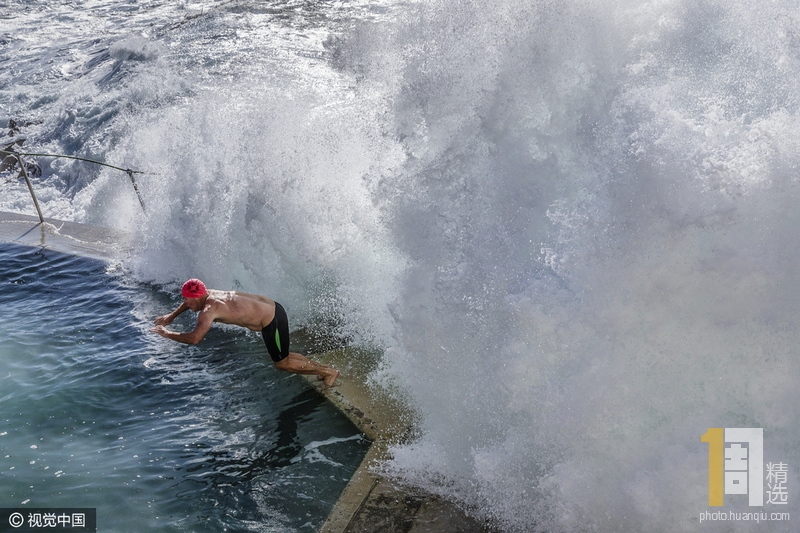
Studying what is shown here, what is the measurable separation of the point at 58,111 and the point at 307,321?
44.8 feet

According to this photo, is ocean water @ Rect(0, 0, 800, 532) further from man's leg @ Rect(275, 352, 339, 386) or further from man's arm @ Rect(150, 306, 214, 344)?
man's arm @ Rect(150, 306, 214, 344)

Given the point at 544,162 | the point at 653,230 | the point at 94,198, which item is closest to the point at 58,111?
the point at 94,198

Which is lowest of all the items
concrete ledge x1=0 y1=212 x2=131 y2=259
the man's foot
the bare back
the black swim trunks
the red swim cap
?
the man's foot

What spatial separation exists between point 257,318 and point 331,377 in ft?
2.74

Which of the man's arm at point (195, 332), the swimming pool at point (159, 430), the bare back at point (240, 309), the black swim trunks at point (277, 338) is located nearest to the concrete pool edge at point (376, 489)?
the swimming pool at point (159, 430)

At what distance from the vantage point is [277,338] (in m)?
5.43

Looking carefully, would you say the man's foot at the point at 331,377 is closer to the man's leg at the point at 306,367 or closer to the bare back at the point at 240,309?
the man's leg at the point at 306,367

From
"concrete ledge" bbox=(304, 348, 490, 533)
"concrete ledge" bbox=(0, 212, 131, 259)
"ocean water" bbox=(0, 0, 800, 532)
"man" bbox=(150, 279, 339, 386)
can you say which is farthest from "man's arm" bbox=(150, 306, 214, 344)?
"concrete ledge" bbox=(0, 212, 131, 259)

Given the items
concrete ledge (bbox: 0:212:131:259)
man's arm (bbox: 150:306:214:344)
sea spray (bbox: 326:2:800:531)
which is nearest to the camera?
sea spray (bbox: 326:2:800:531)

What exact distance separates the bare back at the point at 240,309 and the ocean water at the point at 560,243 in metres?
0.96

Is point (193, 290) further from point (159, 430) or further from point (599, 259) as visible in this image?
point (599, 259)

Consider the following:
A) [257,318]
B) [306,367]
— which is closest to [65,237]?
[257,318]

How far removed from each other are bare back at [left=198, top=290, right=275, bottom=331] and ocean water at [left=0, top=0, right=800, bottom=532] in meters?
0.96

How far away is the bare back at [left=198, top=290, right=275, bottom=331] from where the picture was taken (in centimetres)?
539
